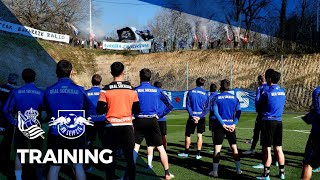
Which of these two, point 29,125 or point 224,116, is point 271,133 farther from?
point 29,125

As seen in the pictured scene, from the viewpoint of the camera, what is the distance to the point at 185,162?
32.9ft

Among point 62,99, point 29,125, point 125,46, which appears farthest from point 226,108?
point 125,46

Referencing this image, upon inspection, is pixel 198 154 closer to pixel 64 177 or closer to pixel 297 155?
pixel 297 155

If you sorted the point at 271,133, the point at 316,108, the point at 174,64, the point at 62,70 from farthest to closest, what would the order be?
1. the point at 174,64
2. the point at 271,133
3. the point at 316,108
4. the point at 62,70

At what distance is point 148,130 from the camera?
765 centimetres

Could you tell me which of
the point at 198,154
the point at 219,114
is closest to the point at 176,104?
the point at 198,154

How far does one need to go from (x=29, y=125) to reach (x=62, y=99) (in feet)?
5.06

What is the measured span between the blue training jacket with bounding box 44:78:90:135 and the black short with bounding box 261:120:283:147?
3.81 meters

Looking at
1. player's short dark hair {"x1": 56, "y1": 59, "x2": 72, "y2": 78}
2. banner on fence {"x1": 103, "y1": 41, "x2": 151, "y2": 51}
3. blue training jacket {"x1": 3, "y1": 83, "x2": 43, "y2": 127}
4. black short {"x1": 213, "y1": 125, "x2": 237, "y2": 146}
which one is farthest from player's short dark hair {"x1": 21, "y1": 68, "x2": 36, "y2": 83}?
banner on fence {"x1": 103, "y1": 41, "x2": 151, "y2": 51}

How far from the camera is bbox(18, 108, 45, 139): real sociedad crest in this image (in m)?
6.86

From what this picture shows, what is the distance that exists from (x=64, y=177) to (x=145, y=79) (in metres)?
2.64

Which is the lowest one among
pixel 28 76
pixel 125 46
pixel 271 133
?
pixel 271 133

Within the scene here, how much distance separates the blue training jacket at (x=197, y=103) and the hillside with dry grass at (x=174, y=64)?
22.8 m

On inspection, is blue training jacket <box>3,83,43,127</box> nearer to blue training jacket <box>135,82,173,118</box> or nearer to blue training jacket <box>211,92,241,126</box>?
blue training jacket <box>135,82,173,118</box>
